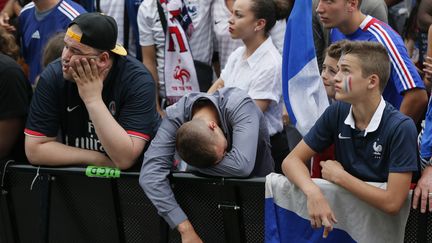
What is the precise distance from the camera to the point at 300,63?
5.14 m

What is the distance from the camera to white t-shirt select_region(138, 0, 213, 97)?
7.01m

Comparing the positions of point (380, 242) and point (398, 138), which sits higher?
point (398, 138)

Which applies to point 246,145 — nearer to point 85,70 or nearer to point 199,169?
point 199,169

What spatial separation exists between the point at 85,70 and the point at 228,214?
3.97ft

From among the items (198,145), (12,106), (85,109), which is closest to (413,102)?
(198,145)

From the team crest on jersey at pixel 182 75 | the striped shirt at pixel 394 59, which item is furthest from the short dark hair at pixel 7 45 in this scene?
the striped shirt at pixel 394 59

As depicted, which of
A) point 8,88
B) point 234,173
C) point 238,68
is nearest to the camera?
point 234,173

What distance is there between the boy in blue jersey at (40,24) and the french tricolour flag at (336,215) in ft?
10.2

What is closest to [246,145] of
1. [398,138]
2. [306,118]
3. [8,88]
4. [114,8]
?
[306,118]

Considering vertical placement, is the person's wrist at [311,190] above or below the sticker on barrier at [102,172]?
above

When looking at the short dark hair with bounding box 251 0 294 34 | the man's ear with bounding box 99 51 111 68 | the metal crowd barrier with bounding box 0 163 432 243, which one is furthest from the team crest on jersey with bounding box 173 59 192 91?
the metal crowd barrier with bounding box 0 163 432 243

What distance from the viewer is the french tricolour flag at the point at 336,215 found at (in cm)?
433

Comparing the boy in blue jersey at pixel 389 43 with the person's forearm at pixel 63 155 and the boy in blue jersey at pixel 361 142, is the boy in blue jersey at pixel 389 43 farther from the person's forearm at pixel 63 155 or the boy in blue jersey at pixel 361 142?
the person's forearm at pixel 63 155

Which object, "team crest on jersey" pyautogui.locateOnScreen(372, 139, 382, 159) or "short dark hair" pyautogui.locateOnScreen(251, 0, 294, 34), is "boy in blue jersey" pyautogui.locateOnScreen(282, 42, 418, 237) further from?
"short dark hair" pyautogui.locateOnScreen(251, 0, 294, 34)
